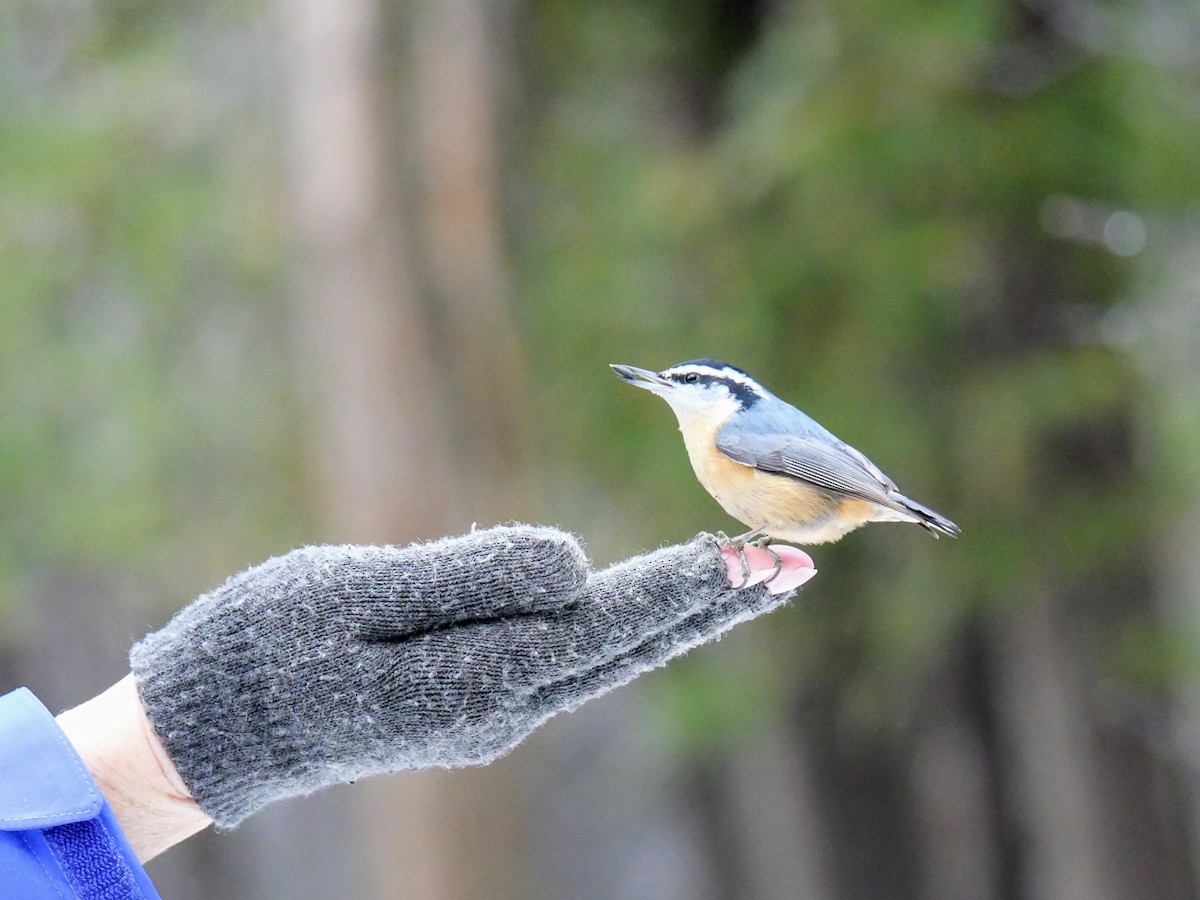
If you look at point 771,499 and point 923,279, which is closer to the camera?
point 771,499

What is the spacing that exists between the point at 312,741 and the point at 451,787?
311 cm

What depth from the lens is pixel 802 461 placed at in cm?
267

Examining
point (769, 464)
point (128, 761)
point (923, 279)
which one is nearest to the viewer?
point (128, 761)

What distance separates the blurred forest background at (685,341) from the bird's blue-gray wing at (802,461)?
2.32 m

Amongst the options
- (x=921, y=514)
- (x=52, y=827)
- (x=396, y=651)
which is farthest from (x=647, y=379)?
(x=52, y=827)

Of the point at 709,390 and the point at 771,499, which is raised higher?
the point at 709,390

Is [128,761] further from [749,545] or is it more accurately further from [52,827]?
[749,545]

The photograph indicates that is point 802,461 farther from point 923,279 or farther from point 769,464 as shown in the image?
point 923,279

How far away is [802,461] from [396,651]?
90cm

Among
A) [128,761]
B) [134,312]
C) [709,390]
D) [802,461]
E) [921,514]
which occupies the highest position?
[134,312]

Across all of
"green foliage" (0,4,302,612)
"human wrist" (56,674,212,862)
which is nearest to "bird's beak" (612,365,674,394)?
"human wrist" (56,674,212,862)

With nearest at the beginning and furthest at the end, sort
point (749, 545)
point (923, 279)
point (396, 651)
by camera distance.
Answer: point (396, 651) → point (749, 545) → point (923, 279)

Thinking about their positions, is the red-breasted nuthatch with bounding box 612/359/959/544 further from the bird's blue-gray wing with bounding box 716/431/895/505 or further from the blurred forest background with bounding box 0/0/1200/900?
the blurred forest background with bounding box 0/0/1200/900

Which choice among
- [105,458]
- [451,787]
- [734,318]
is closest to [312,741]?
[451,787]
